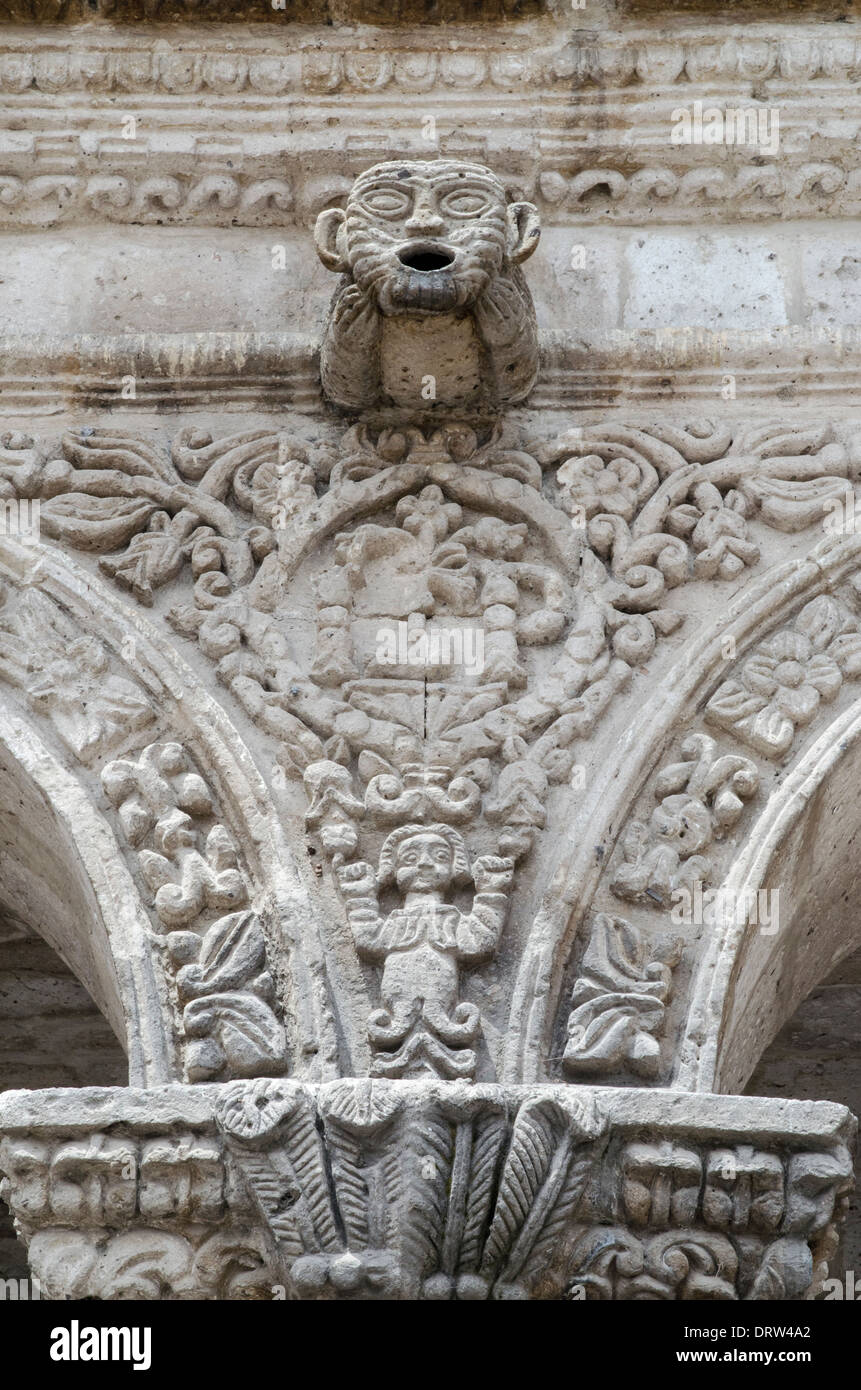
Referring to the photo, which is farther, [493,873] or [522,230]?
[522,230]

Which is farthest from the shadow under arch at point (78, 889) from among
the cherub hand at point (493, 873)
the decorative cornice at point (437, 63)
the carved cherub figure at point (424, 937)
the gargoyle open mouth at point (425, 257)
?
the decorative cornice at point (437, 63)

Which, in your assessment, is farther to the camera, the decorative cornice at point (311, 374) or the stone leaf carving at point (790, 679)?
the decorative cornice at point (311, 374)

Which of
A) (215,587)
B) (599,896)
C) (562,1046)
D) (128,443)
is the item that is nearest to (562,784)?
(599,896)

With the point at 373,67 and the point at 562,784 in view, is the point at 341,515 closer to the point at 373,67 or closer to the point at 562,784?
the point at 562,784

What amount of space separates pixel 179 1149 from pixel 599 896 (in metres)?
0.77

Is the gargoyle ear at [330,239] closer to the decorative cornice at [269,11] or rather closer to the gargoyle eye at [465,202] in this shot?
the gargoyle eye at [465,202]

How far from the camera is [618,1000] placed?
312 cm

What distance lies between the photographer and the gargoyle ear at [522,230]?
3764 mm

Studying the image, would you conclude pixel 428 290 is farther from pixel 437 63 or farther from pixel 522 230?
pixel 437 63

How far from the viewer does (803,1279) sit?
2.86m

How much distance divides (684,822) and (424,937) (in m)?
0.47

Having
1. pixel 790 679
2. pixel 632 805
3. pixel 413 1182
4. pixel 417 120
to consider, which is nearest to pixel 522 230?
pixel 417 120

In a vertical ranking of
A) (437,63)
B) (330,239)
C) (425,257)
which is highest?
(437,63)

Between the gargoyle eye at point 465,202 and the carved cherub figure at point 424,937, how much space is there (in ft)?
3.69
